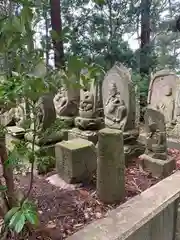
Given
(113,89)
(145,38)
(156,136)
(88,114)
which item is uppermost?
(145,38)

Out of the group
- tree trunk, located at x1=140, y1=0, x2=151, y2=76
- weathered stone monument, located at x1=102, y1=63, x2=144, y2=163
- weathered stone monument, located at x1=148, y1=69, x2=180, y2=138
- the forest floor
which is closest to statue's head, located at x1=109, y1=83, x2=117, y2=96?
weathered stone monument, located at x1=102, y1=63, x2=144, y2=163

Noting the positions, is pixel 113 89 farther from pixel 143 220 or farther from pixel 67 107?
pixel 143 220

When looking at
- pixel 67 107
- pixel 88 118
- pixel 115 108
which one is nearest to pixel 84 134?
pixel 88 118

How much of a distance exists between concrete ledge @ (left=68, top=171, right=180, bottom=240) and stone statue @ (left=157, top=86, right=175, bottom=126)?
2.60 m

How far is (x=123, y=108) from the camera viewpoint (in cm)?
297

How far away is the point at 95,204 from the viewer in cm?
185

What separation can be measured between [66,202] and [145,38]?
23.5 feet

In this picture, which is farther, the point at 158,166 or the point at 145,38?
the point at 145,38

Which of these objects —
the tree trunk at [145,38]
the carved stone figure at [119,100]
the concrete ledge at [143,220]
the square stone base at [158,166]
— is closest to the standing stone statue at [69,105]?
the carved stone figure at [119,100]

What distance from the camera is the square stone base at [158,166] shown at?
2.38 m

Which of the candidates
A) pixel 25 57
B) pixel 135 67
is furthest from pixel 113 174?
pixel 135 67

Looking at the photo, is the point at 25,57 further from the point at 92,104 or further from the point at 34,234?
the point at 92,104

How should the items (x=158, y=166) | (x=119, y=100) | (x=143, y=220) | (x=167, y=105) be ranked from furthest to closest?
(x=167, y=105)
(x=119, y=100)
(x=158, y=166)
(x=143, y=220)

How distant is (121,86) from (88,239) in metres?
2.19
